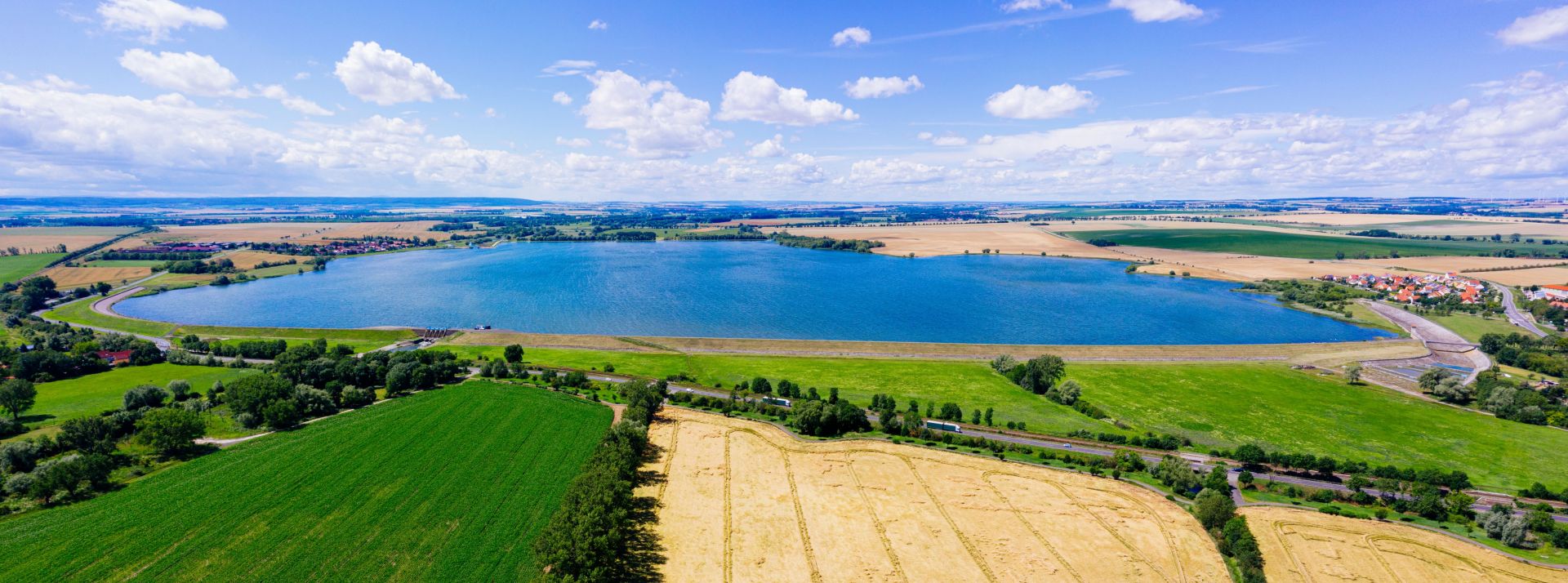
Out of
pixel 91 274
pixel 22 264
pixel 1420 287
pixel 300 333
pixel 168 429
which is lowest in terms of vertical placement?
pixel 300 333

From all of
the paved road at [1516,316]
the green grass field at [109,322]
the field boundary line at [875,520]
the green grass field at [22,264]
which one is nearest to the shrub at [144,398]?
the green grass field at [109,322]

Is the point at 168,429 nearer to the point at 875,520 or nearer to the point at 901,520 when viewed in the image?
the point at 875,520

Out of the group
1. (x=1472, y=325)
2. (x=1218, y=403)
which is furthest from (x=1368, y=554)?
(x=1472, y=325)

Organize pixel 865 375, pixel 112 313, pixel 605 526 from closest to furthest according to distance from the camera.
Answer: pixel 605 526
pixel 865 375
pixel 112 313

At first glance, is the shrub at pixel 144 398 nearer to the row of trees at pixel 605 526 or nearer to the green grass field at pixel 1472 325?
the row of trees at pixel 605 526

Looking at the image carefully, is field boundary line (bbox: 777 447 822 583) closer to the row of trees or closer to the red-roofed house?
the row of trees

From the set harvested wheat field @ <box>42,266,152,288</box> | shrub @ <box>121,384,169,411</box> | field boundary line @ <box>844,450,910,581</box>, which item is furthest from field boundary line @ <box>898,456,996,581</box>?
harvested wheat field @ <box>42,266,152,288</box>
